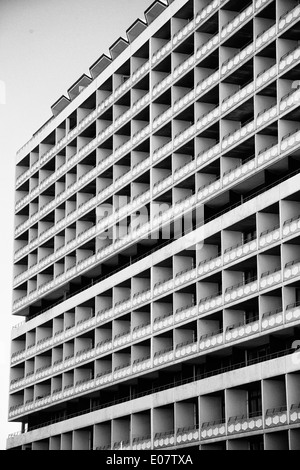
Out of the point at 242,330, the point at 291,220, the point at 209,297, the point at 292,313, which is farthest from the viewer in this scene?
the point at 209,297

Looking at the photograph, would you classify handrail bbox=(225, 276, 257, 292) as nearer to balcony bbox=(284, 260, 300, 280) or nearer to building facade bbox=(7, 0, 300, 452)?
building facade bbox=(7, 0, 300, 452)

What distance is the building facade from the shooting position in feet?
220

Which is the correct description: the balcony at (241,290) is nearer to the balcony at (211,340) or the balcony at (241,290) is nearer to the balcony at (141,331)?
the balcony at (211,340)

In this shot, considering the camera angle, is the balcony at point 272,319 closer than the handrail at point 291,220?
Yes

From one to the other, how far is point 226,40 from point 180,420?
85.6 feet

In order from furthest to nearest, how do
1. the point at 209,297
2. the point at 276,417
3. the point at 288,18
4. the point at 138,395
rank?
the point at 138,395
the point at 209,297
the point at 288,18
the point at 276,417

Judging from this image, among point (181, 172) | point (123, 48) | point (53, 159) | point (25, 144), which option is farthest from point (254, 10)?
point (25, 144)

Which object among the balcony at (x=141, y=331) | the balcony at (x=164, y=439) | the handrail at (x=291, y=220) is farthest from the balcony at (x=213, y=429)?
the handrail at (x=291, y=220)

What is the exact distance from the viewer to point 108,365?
289 ft

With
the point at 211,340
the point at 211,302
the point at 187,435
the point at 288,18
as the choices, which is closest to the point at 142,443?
the point at 187,435

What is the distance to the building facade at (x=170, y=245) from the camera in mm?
67000

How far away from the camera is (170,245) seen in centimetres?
7875

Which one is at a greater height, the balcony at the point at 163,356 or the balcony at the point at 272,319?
the balcony at the point at 163,356

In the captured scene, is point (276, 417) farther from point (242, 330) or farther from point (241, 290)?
point (241, 290)
